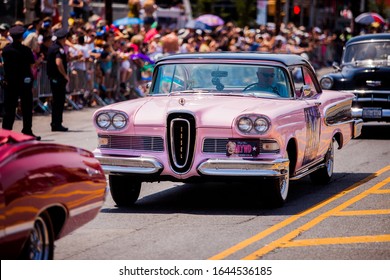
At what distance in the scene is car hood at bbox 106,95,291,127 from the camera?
10.6 m

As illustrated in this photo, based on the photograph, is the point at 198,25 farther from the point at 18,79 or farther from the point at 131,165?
the point at 131,165

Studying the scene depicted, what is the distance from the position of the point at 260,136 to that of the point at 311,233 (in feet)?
4.50

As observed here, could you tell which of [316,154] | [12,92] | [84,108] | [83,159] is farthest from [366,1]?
[83,159]

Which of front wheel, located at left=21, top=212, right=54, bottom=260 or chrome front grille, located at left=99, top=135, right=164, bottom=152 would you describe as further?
chrome front grille, located at left=99, top=135, right=164, bottom=152

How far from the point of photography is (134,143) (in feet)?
35.7

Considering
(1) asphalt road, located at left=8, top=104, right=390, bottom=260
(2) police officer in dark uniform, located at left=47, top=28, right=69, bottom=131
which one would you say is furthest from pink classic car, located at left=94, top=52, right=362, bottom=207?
(2) police officer in dark uniform, located at left=47, top=28, right=69, bottom=131

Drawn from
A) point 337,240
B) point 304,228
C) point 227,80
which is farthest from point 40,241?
point 227,80

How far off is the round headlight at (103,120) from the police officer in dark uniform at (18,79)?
7.03 m

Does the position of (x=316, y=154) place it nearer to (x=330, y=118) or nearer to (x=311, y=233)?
(x=330, y=118)

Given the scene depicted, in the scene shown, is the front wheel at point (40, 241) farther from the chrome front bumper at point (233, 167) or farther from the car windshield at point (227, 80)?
the car windshield at point (227, 80)

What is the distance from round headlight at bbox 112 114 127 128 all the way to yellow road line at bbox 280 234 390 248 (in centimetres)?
258

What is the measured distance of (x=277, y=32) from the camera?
150ft

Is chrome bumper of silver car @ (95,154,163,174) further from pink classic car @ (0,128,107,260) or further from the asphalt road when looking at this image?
pink classic car @ (0,128,107,260)

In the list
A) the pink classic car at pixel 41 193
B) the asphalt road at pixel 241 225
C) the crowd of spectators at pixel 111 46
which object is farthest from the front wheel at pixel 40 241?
the crowd of spectators at pixel 111 46
